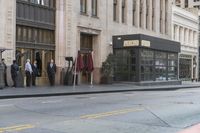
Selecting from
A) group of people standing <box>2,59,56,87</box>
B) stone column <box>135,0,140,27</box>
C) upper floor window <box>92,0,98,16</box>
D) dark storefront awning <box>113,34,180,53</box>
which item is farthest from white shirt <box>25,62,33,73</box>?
stone column <box>135,0,140,27</box>

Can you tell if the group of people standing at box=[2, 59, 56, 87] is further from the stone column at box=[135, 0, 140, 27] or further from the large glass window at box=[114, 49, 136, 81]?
the stone column at box=[135, 0, 140, 27]

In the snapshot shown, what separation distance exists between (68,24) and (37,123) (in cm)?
2405

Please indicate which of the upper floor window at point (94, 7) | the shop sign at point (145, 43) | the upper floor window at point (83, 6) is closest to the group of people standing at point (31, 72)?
the upper floor window at point (83, 6)

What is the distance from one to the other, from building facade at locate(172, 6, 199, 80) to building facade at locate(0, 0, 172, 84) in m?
15.8

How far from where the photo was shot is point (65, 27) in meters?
34.2

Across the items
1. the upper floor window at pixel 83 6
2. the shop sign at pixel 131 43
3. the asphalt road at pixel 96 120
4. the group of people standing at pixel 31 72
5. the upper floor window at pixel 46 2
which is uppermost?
the upper floor window at pixel 83 6

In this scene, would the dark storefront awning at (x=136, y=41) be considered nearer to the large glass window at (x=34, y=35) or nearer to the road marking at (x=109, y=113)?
the large glass window at (x=34, y=35)

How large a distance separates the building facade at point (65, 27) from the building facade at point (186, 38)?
15789 millimetres

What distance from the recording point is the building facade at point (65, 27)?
3003 cm

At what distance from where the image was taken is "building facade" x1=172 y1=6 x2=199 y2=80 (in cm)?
6153

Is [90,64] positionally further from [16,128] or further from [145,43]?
[16,128]

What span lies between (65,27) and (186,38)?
35.9 metres

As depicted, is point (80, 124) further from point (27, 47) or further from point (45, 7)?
point (45, 7)

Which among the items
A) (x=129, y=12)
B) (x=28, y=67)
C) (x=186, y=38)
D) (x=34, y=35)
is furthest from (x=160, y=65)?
(x=186, y=38)
